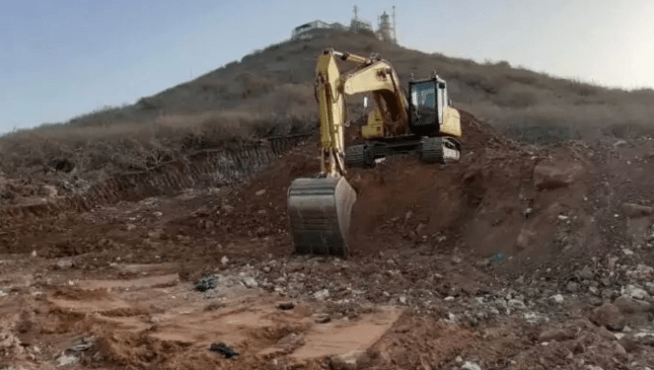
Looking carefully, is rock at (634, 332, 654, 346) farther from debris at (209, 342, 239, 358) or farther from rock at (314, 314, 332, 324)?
debris at (209, 342, 239, 358)

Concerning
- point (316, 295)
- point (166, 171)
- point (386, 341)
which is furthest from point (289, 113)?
point (386, 341)

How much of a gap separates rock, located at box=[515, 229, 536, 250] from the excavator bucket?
2.17 m

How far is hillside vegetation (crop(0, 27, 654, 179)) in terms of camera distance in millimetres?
16828

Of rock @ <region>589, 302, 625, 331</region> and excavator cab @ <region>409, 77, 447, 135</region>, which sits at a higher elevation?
excavator cab @ <region>409, 77, 447, 135</region>

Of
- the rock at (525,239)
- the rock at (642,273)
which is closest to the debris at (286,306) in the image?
the rock at (525,239)

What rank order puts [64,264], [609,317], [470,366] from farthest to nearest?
[64,264], [609,317], [470,366]

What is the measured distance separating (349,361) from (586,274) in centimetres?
328

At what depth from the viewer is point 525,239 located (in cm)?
753

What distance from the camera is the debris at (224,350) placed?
457 centimetres

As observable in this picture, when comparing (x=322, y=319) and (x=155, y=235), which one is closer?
(x=322, y=319)

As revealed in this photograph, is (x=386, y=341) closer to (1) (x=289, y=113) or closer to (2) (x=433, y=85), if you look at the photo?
(2) (x=433, y=85)

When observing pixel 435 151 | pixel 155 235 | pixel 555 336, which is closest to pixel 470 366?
pixel 555 336

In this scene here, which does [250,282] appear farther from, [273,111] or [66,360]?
[273,111]

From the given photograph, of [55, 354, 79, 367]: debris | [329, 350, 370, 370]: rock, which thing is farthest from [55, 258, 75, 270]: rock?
[329, 350, 370, 370]: rock
